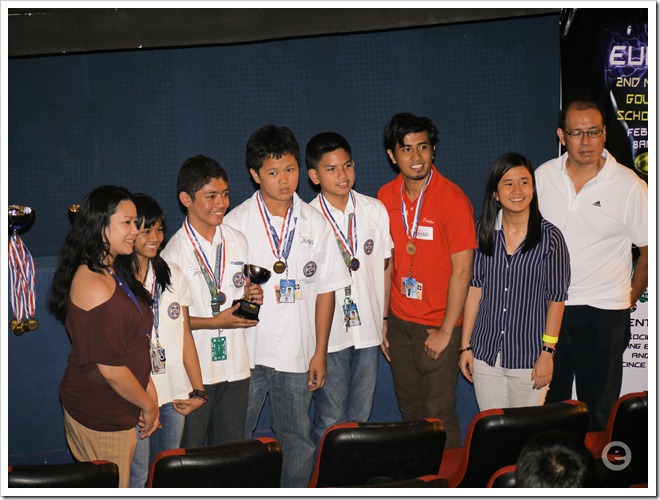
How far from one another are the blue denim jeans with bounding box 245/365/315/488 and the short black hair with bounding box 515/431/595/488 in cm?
193

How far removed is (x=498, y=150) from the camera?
5.41 metres

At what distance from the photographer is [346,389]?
4.14 m

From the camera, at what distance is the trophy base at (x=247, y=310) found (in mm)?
3588

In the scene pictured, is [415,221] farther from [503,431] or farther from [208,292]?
[503,431]

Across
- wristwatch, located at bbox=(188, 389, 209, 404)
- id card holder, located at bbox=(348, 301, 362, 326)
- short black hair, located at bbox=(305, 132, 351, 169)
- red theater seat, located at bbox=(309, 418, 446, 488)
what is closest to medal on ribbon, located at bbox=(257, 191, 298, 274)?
short black hair, located at bbox=(305, 132, 351, 169)

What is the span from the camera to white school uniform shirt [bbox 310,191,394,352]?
4.09 m

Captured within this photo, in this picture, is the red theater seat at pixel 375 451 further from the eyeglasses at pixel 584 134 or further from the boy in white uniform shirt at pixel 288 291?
the eyeglasses at pixel 584 134

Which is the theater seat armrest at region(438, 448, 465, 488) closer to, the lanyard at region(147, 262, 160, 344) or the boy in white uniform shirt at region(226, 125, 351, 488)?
the boy in white uniform shirt at region(226, 125, 351, 488)

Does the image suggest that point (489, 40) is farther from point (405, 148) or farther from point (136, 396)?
point (136, 396)

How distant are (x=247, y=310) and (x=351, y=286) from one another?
29.5 inches

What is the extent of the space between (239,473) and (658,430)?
1.75 meters

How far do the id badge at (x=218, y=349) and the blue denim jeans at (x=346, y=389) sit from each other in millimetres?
644

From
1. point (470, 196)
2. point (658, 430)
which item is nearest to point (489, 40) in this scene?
point (470, 196)

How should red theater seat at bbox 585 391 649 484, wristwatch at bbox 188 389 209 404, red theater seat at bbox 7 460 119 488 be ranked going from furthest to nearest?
1. wristwatch at bbox 188 389 209 404
2. red theater seat at bbox 585 391 649 484
3. red theater seat at bbox 7 460 119 488
